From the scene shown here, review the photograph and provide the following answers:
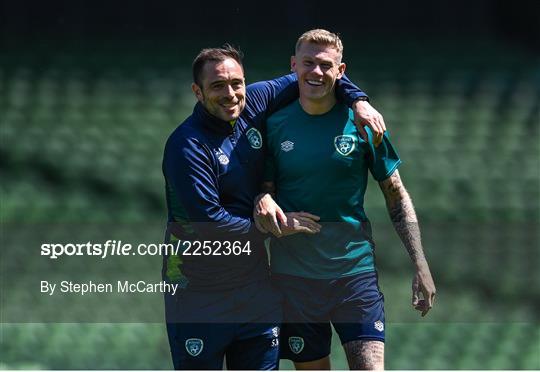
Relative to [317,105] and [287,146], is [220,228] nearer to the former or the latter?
[287,146]

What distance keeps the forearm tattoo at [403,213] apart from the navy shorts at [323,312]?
0.60 ft

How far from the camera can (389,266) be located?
7551mm

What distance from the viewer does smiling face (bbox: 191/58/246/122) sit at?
139 inches

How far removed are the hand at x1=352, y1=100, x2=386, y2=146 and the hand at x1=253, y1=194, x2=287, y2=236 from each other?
1.35ft

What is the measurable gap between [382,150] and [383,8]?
746 centimetres

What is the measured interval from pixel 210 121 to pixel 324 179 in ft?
1.51

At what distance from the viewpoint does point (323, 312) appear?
3674 mm

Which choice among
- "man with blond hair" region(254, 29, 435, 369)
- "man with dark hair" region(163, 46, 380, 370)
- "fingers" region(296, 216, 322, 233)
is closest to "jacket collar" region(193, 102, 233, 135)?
"man with dark hair" region(163, 46, 380, 370)

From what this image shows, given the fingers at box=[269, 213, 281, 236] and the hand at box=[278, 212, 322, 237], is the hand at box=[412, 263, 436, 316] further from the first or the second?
the fingers at box=[269, 213, 281, 236]

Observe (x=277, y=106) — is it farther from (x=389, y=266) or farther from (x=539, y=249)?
(x=539, y=249)

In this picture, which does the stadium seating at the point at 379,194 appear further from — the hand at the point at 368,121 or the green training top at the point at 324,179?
the hand at the point at 368,121

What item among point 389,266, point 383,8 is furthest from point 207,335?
point 383,8

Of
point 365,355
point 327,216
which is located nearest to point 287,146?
point 327,216

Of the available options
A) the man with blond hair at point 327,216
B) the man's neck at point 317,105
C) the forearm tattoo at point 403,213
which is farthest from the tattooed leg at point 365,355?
the man's neck at point 317,105
